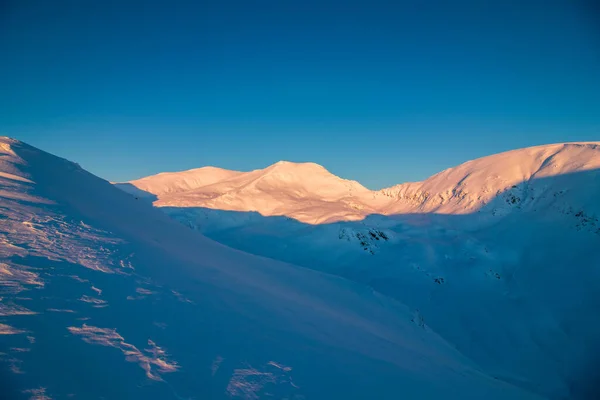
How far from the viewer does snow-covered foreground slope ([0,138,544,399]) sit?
4379 mm

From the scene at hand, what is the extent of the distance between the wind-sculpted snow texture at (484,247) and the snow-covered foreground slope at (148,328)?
1203cm

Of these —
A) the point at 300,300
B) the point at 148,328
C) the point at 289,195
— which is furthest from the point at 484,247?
the point at 289,195

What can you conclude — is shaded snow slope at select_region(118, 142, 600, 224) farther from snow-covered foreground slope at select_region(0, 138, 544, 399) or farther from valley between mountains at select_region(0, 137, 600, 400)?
snow-covered foreground slope at select_region(0, 138, 544, 399)

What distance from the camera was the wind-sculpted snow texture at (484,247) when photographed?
66.4ft

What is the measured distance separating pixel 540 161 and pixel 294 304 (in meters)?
39.2

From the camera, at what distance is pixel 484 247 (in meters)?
31.0

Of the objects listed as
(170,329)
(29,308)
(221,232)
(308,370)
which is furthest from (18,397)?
(221,232)

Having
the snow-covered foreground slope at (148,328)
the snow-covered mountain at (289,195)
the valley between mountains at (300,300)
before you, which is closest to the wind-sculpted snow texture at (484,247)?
the valley between mountains at (300,300)

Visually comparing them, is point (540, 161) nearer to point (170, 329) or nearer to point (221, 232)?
point (221, 232)

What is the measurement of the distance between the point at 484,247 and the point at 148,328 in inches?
1270

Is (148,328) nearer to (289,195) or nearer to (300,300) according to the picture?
(300,300)

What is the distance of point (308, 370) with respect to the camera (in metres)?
5.78

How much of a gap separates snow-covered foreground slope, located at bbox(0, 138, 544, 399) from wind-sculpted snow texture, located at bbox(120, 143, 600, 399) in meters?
12.0

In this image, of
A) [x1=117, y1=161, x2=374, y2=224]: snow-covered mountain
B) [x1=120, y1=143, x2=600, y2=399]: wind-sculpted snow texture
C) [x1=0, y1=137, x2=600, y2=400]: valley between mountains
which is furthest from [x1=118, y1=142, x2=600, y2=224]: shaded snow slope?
[x1=0, y1=137, x2=600, y2=400]: valley between mountains
